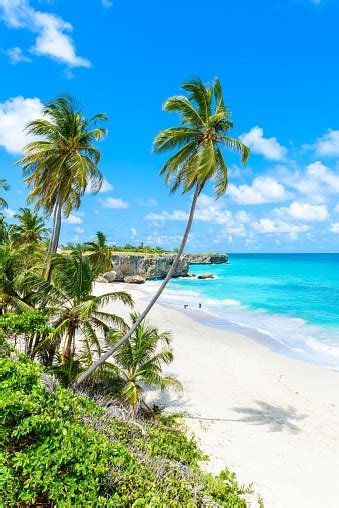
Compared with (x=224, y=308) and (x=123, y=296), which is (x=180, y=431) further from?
(x=224, y=308)

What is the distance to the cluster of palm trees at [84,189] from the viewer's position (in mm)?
11133

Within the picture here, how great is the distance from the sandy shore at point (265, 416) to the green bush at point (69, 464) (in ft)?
9.60

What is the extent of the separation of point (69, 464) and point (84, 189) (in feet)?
36.7

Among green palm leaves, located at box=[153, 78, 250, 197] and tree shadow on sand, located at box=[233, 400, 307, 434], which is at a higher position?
green palm leaves, located at box=[153, 78, 250, 197]

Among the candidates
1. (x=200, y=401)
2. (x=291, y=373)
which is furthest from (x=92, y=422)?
(x=291, y=373)

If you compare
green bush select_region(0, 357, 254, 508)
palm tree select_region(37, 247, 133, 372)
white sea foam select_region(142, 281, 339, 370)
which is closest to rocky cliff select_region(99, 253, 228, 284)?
white sea foam select_region(142, 281, 339, 370)

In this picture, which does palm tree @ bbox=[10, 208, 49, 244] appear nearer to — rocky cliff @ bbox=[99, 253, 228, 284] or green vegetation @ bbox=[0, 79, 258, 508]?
green vegetation @ bbox=[0, 79, 258, 508]

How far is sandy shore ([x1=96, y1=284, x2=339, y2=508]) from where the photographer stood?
31.4 ft

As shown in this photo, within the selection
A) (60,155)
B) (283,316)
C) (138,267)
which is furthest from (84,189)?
(138,267)

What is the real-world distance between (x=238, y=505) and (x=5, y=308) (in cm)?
1227

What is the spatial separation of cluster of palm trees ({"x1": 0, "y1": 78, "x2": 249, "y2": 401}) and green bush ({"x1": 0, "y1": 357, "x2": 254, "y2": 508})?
4.26 meters

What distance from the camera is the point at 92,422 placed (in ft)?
24.0

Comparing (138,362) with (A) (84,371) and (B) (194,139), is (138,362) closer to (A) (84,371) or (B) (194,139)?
(A) (84,371)

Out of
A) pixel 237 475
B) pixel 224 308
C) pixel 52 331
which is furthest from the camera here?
pixel 224 308
